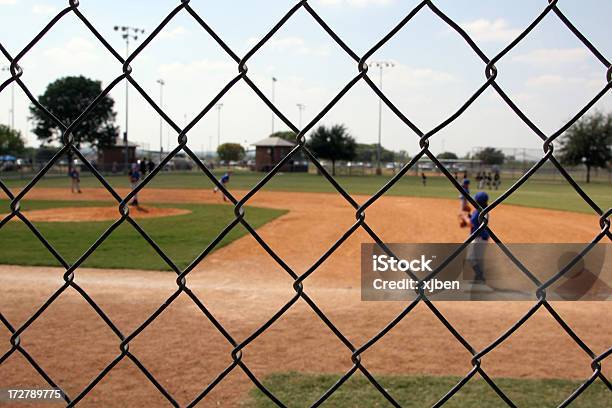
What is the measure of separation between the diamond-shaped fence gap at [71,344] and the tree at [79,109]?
41.1m

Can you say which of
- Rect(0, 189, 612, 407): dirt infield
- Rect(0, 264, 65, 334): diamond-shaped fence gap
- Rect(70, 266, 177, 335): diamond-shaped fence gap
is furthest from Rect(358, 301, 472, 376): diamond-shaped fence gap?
Rect(0, 264, 65, 334): diamond-shaped fence gap

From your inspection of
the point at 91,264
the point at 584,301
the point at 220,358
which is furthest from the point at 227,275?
the point at 584,301

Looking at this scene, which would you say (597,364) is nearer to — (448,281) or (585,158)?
(448,281)

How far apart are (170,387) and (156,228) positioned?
1095 centimetres

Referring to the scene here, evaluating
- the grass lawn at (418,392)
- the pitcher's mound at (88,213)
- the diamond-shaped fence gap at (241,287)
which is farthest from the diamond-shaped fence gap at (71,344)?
the pitcher's mound at (88,213)

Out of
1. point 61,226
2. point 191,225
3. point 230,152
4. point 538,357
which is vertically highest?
point 230,152

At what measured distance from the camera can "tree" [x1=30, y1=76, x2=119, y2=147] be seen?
49.2 meters

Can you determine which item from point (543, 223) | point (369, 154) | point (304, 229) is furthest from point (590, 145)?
point (304, 229)

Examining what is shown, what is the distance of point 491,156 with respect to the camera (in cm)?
6494

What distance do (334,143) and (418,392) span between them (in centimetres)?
5972

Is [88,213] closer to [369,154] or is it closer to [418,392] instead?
[418,392]

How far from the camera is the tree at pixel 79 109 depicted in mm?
49219

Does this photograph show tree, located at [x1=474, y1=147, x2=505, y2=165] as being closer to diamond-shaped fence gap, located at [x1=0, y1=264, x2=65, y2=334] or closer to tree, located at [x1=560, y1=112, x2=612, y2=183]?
tree, located at [x1=560, y1=112, x2=612, y2=183]

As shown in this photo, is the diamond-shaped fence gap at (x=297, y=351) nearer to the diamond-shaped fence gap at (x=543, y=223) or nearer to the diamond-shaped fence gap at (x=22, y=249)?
the diamond-shaped fence gap at (x=22, y=249)
